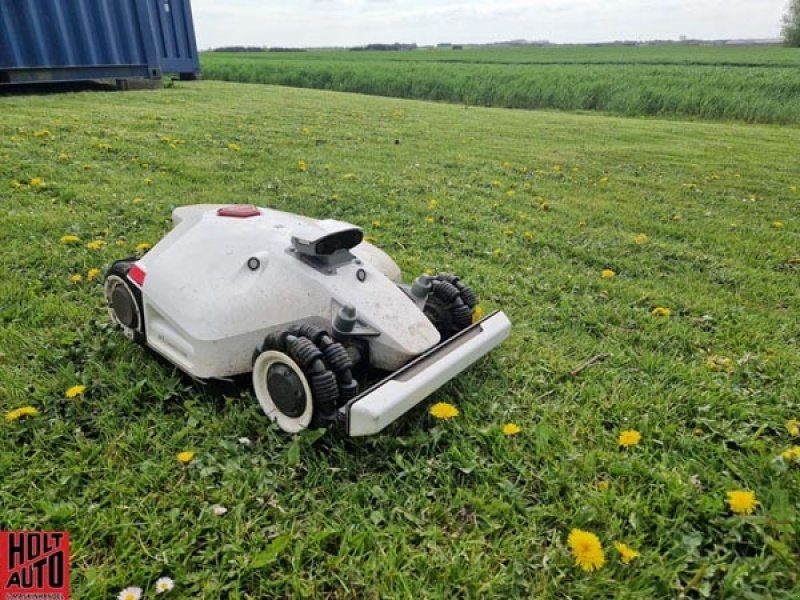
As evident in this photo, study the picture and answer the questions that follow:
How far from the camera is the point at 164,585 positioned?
1441mm

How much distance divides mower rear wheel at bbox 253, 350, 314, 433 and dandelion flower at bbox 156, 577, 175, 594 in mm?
581

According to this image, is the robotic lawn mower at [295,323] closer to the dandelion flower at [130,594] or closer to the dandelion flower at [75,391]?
the dandelion flower at [75,391]

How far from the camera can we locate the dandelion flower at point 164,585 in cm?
143

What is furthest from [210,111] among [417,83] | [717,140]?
[417,83]

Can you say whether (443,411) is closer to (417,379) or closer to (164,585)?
(417,379)

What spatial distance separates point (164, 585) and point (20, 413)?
0.96 m

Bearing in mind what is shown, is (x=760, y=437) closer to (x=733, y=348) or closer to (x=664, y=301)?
(x=733, y=348)

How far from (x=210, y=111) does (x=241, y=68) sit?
22.0m

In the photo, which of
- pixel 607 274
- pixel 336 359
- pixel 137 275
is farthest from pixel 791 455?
pixel 137 275

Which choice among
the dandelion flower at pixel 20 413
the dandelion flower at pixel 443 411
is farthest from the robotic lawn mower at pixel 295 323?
the dandelion flower at pixel 20 413

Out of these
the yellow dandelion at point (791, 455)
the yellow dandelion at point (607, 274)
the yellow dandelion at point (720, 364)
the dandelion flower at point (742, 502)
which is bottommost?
the yellow dandelion at point (607, 274)

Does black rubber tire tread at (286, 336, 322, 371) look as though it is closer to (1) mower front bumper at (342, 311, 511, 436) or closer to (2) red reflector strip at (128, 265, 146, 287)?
(1) mower front bumper at (342, 311, 511, 436)

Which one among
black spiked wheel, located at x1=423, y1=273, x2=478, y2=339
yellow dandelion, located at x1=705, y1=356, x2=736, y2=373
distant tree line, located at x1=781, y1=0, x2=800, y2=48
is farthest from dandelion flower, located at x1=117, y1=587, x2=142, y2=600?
distant tree line, located at x1=781, y1=0, x2=800, y2=48

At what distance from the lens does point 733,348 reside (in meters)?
2.72
